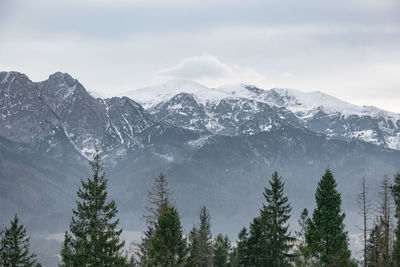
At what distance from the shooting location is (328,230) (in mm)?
53750

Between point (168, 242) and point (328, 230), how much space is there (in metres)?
14.8

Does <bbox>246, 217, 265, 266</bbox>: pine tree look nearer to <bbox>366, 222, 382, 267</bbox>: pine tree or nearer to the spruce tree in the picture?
the spruce tree

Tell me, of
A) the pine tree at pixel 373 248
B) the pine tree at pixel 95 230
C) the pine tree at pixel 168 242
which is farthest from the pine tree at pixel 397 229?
the pine tree at pixel 95 230

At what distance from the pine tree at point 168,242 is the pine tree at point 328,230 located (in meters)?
11.9

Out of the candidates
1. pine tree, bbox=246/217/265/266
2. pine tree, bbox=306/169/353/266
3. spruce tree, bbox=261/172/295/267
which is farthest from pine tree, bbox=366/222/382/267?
pine tree, bbox=306/169/353/266

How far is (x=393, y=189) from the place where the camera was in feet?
221

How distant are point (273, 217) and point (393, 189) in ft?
49.0

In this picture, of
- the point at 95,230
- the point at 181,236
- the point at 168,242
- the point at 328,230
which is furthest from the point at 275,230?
the point at 95,230

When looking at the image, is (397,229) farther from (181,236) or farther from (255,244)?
(181,236)

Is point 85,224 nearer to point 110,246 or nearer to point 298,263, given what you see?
point 110,246

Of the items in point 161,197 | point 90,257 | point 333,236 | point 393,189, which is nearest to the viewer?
point 90,257

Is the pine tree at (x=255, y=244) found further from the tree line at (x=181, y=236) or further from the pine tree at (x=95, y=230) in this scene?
the pine tree at (x=95, y=230)

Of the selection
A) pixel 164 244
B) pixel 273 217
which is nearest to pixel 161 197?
pixel 164 244

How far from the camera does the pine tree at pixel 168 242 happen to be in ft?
184
